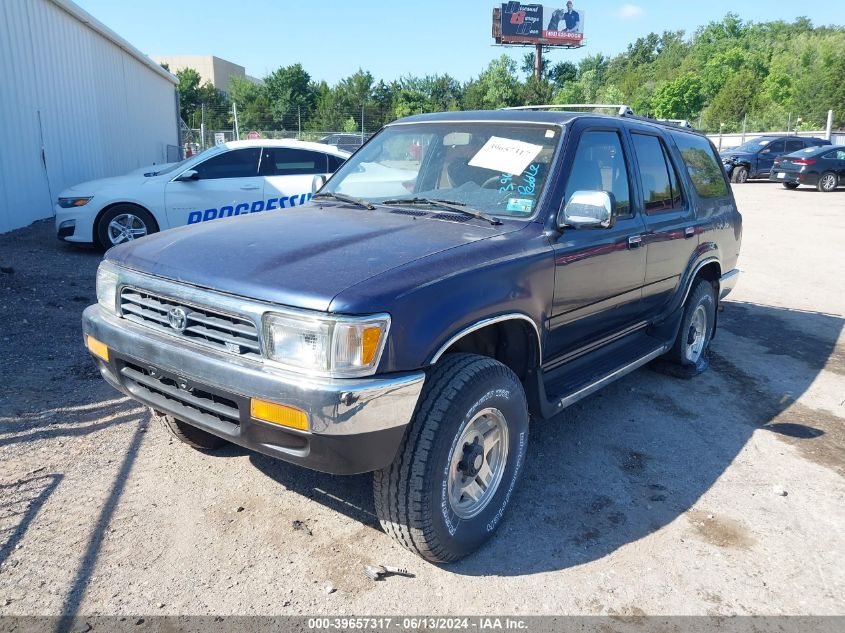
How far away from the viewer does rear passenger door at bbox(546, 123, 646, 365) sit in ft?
11.4

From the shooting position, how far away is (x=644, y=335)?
472 centimetres

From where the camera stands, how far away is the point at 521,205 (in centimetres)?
349

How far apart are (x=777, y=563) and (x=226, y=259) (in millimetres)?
2871

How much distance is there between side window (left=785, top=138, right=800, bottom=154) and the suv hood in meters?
27.5

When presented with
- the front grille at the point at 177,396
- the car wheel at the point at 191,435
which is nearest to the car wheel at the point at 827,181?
the car wheel at the point at 191,435

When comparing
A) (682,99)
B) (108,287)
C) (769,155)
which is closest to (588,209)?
(108,287)

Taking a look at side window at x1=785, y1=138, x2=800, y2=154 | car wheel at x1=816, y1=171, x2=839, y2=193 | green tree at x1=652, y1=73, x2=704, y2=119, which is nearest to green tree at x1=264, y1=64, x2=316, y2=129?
green tree at x1=652, y1=73, x2=704, y2=119

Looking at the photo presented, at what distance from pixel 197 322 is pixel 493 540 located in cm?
170

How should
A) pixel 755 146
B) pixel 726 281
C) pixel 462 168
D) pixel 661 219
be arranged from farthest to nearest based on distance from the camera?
pixel 755 146
pixel 726 281
pixel 661 219
pixel 462 168

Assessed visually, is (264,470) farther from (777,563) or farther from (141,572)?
(777,563)

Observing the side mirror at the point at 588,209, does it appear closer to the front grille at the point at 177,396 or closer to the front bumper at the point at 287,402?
the front bumper at the point at 287,402

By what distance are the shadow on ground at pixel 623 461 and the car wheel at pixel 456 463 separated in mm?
216

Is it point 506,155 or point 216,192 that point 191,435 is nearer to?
point 506,155

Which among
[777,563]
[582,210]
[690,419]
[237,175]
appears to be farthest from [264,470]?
[237,175]
